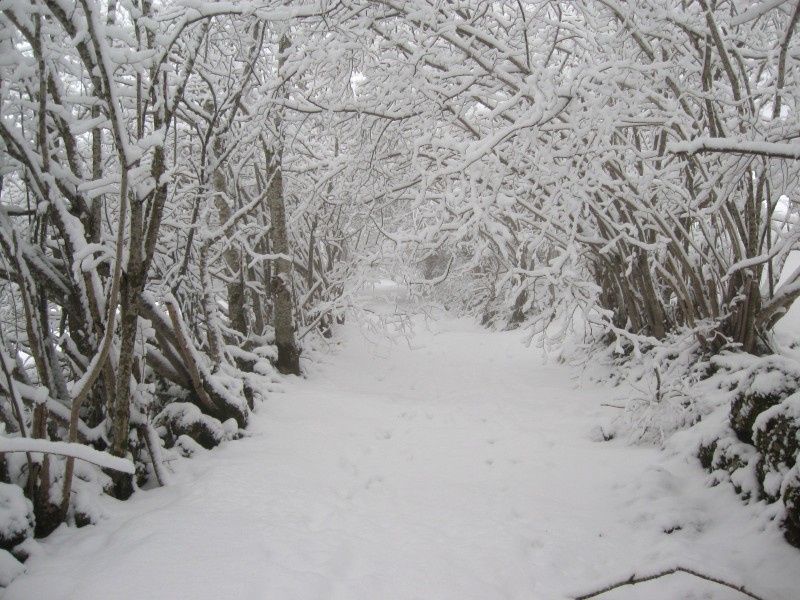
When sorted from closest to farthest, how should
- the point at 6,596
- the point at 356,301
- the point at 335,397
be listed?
the point at 6,596 → the point at 335,397 → the point at 356,301

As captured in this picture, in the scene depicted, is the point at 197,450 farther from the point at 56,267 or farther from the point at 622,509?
the point at 622,509

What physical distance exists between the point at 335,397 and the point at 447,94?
3.68 meters

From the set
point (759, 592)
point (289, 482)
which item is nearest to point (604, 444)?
point (759, 592)

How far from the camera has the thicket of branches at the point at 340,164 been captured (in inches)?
84.4

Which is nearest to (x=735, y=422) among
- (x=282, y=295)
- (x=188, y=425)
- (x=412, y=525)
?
(x=412, y=525)

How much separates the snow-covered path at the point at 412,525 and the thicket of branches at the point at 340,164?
1.50 feet

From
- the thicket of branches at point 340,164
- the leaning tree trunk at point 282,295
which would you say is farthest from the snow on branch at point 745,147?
the leaning tree trunk at point 282,295

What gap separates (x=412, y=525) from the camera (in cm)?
277

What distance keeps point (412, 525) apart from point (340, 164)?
4.51 meters

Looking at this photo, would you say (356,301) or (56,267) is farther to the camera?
(356,301)

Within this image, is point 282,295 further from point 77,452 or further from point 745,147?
point 745,147

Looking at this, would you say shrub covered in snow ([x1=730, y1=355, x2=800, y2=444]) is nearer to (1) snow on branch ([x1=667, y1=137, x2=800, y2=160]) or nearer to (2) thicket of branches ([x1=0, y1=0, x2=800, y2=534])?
(2) thicket of branches ([x1=0, y1=0, x2=800, y2=534])

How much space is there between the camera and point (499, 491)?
3.38m

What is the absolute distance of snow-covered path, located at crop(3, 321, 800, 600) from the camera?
1960mm
